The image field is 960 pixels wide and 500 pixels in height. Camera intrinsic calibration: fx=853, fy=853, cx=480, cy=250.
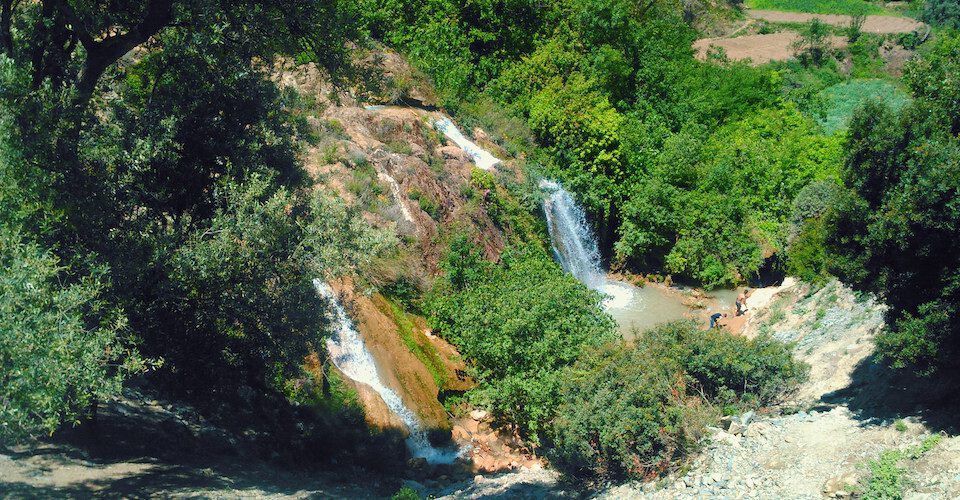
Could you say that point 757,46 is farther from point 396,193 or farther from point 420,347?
point 420,347

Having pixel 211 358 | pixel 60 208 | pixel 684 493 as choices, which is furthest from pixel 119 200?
pixel 684 493

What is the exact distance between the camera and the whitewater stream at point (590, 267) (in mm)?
23391

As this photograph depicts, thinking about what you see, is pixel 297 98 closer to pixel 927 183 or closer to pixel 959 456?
pixel 927 183

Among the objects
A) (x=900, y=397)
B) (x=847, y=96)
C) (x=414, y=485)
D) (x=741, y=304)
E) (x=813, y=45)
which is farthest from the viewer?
(x=813, y=45)

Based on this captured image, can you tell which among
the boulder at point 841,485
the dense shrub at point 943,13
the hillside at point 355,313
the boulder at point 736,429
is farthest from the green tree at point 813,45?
the boulder at point 841,485

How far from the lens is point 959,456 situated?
427 inches

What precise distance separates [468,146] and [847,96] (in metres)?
21.5

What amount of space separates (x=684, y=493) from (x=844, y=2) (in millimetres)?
52079

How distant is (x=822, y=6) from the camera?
177ft

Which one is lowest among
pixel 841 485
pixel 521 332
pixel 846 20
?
pixel 841 485

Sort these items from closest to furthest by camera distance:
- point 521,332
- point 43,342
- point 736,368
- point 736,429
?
point 43,342 → point 736,429 → point 736,368 → point 521,332

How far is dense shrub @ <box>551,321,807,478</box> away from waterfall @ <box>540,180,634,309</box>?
9.15m

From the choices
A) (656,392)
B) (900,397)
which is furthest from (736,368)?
(900,397)

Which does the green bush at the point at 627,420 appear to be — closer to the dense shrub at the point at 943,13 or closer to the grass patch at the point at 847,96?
the grass patch at the point at 847,96
